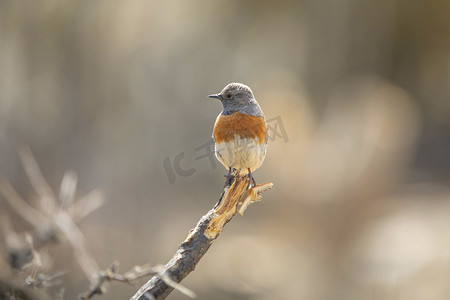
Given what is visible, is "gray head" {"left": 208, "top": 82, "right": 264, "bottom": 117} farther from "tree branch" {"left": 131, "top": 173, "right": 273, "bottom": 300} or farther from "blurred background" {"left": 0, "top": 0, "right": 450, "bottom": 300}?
"blurred background" {"left": 0, "top": 0, "right": 450, "bottom": 300}

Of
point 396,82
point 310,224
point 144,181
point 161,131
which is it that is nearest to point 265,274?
point 310,224

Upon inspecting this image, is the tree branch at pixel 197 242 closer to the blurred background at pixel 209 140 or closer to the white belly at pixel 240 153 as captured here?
the white belly at pixel 240 153

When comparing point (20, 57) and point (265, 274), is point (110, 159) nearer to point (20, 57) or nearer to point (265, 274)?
point (20, 57)

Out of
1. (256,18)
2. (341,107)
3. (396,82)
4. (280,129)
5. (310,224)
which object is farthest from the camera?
(396,82)

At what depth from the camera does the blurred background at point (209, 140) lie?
12781 mm

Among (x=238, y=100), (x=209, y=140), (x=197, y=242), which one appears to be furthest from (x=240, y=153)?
(x=209, y=140)

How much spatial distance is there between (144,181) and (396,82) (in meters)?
10.1

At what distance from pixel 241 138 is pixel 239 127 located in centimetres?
13

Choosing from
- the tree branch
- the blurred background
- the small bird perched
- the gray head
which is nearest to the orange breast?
the small bird perched

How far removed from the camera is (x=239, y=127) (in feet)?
18.0

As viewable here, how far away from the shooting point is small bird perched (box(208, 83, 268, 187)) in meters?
5.40

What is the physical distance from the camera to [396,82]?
19.9 meters

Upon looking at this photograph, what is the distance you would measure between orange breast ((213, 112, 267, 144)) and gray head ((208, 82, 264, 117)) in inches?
4.7

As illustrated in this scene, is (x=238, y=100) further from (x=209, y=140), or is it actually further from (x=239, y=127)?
(x=209, y=140)
